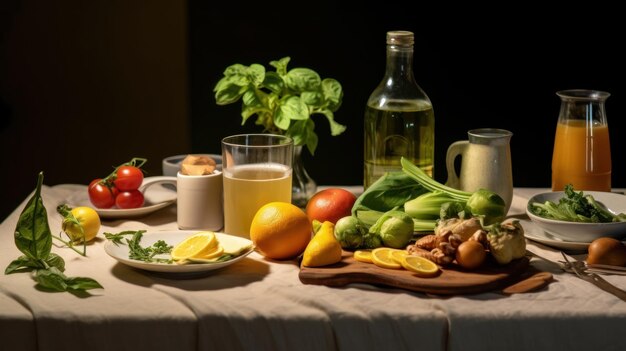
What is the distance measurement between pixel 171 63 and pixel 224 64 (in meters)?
0.23

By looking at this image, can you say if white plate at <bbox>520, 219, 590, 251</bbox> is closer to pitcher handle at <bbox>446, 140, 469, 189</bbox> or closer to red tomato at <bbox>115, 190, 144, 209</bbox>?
pitcher handle at <bbox>446, 140, 469, 189</bbox>

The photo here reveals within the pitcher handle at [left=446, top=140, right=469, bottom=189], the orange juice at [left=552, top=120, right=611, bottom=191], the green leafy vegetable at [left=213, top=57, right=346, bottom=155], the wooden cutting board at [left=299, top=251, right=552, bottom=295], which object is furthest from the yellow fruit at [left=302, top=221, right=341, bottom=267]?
the orange juice at [left=552, top=120, right=611, bottom=191]

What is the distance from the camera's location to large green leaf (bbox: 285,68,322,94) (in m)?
1.77

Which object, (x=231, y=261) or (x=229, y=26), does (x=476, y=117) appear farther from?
(x=231, y=261)

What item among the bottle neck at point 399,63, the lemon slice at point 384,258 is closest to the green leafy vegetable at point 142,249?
the lemon slice at point 384,258

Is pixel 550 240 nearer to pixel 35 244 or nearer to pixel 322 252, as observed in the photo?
pixel 322 252

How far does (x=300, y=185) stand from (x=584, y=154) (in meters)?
0.61

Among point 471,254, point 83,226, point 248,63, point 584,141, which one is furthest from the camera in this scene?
point 248,63

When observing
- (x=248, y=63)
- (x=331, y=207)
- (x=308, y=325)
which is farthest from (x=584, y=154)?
(x=248, y=63)

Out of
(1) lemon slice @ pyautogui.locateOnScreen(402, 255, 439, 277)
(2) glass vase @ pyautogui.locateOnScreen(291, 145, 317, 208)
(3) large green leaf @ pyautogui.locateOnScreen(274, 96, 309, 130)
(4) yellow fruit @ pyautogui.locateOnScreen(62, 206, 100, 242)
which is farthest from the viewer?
(2) glass vase @ pyautogui.locateOnScreen(291, 145, 317, 208)

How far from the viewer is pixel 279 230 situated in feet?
4.91

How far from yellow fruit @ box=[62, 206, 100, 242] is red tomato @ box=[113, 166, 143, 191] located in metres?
0.17

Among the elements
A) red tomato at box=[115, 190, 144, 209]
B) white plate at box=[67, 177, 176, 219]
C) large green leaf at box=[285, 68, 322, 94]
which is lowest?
white plate at box=[67, 177, 176, 219]

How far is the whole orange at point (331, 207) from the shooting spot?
5.55 ft
